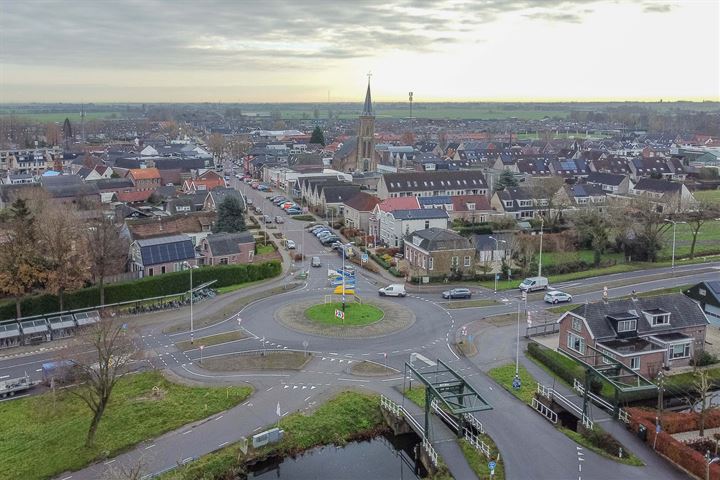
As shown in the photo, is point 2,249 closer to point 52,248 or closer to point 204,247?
point 52,248

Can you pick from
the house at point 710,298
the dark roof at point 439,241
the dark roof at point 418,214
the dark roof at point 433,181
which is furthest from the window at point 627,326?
the dark roof at point 433,181

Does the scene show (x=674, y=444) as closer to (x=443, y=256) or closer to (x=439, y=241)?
(x=443, y=256)

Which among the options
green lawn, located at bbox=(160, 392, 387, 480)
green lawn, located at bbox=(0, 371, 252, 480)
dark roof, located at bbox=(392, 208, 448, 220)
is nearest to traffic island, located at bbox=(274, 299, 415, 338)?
green lawn, located at bbox=(160, 392, 387, 480)

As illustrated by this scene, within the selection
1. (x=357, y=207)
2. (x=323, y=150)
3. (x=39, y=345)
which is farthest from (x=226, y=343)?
(x=323, y=150)

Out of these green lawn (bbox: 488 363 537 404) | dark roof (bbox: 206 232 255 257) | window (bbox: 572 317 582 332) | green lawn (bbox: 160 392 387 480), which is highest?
dark roof (bbox: 206 232 255 257)

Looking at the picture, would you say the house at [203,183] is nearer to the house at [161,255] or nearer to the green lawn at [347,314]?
the house at [161,255]

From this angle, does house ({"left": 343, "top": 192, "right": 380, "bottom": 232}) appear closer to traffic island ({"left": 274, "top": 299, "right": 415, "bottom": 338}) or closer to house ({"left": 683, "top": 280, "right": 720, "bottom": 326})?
traffic island ({"left": 274, "top": 299, "right": 415, "bottom": 338})
